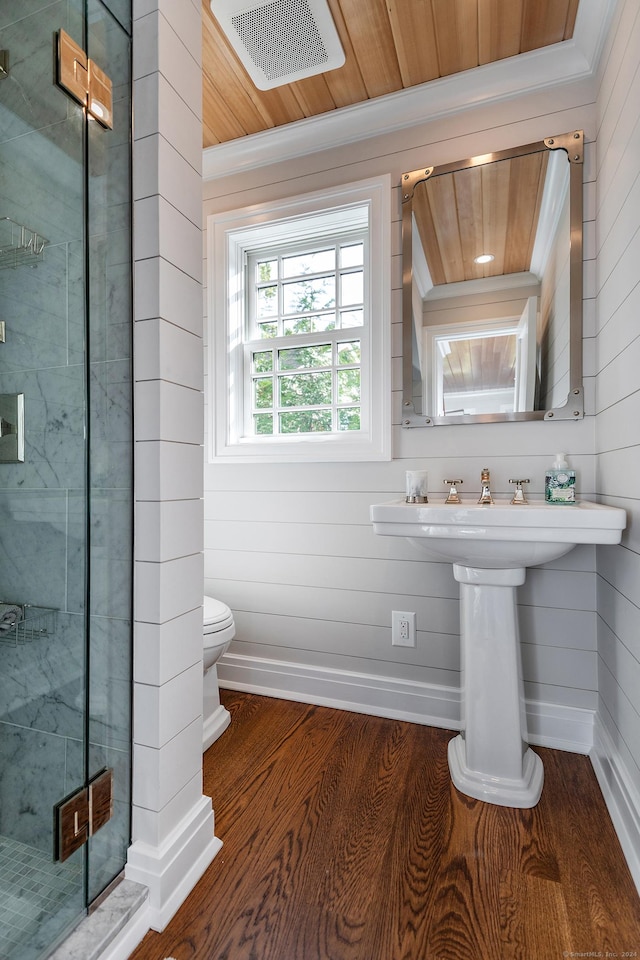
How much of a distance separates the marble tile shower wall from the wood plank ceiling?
3.27ft

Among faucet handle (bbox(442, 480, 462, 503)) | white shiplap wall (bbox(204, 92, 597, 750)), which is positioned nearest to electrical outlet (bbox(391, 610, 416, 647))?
white shiplap wall (bbox(204, 92, 597, 750))

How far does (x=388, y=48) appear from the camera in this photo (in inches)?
64.6

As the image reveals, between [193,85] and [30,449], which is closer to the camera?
[30,449]

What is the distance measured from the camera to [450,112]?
180 cm

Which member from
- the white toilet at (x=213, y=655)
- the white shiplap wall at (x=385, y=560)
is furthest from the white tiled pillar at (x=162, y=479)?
the white shiplap wall at (x=385, y=560)

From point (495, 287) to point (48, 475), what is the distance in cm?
161

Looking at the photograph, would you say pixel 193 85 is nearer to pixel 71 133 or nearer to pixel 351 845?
pixel 71 133

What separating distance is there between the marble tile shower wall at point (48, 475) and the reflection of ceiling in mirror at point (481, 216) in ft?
4.20

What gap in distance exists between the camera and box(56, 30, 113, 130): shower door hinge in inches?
36.9

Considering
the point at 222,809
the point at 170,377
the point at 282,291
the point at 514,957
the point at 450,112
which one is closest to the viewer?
the point at 514,957

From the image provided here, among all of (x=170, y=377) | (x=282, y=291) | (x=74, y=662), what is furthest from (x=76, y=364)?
(x=282, y=291)

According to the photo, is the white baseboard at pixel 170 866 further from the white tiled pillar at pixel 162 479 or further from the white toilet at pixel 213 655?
the white toilet at pixel 213 655

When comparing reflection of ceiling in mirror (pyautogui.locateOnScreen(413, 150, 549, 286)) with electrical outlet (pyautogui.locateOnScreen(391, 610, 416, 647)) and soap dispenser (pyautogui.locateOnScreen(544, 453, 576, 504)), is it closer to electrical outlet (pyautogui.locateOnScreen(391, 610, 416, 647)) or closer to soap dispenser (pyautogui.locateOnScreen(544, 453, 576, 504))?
soap dispenser (pyautogui.locateOnScreen(544, 453, 576, 504))

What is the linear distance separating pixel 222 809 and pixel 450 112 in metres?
2.47
